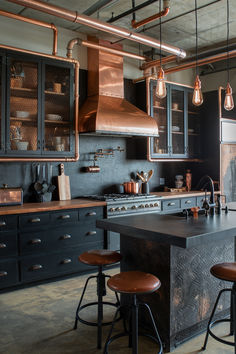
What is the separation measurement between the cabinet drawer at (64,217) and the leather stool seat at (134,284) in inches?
74.3

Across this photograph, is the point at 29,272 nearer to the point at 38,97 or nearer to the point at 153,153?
the point at 38,97

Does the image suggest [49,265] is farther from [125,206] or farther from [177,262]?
[177,262]

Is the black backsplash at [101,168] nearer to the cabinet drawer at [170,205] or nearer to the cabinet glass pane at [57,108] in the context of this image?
the cabinet glass pane at [57,108]

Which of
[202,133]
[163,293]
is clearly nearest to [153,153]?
[202,133]

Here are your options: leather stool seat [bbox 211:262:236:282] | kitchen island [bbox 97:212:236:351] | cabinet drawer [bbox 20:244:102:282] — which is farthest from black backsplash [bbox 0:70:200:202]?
leather stool seat [bbox 211:262:236:282]

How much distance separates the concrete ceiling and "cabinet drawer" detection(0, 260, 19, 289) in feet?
10.6

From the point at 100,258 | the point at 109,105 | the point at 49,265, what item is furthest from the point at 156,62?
the point at 100,258

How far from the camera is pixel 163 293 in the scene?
251 centimetres

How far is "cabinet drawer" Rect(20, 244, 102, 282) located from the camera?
3.82m

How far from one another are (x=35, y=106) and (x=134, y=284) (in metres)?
2.90

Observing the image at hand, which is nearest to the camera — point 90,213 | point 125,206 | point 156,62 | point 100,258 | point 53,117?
point 100,258

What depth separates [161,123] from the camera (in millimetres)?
5691

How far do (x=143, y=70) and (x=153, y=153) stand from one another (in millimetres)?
1451

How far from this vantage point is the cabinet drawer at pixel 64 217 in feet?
13.2
